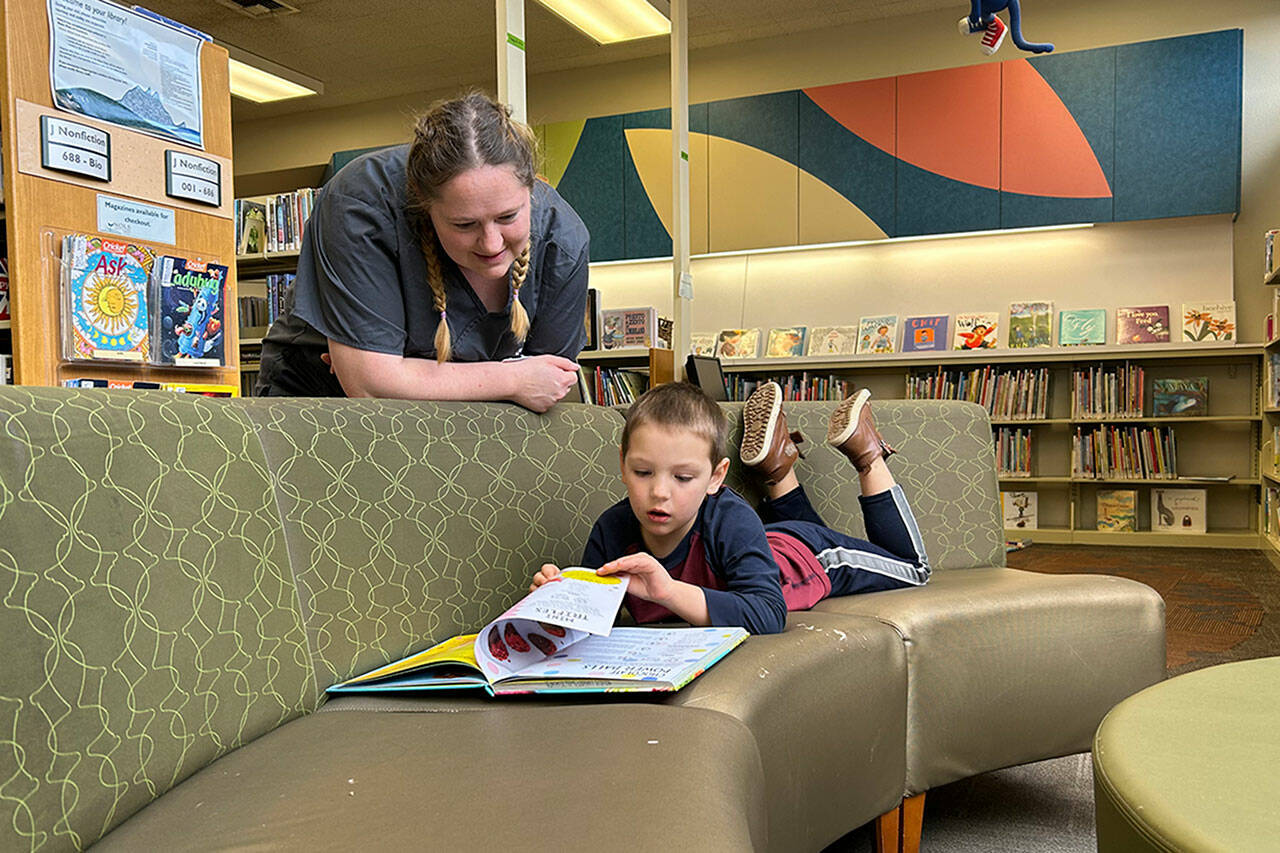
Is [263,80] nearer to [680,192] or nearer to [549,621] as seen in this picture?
[680,192]

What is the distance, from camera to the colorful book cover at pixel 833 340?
553cm

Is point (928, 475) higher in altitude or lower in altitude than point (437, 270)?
lower

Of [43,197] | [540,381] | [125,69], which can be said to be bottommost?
[540,381]

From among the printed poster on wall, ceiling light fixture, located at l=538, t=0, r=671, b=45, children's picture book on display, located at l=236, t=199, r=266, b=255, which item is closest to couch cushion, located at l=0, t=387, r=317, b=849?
the printed poster on wall

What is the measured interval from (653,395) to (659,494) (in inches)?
7.3

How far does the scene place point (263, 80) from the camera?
6.41 meters

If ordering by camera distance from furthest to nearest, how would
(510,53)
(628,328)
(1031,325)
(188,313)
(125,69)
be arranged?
(1031,325), (628,328), (510,53), (188,313), (125,69)

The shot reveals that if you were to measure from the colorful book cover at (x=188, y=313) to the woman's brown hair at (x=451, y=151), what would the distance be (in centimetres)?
119

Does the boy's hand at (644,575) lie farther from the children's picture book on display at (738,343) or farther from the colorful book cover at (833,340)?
the children's picture book on display at (738,343)

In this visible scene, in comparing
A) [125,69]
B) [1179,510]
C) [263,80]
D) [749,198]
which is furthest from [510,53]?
[263,80]

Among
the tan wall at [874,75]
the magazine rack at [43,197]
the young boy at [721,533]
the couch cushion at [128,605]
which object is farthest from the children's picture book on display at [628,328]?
the couch cushion at [128,605]

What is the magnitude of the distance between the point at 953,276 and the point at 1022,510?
54.4 inches

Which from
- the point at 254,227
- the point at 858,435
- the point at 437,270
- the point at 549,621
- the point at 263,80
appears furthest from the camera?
the point at 263,80

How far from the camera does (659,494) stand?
52.6 inches
